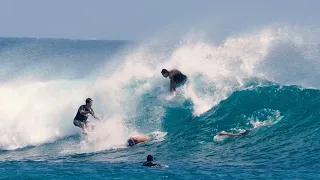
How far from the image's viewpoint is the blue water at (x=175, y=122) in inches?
549

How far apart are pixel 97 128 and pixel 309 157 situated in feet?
29.0

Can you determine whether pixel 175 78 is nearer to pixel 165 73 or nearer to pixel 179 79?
pixel 179 79

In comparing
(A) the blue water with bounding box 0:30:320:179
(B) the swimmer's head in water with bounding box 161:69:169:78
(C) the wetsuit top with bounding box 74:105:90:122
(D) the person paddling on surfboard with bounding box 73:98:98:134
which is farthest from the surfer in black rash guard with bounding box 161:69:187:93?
(C) the wetsuit top with bounding box 74:105:90:122

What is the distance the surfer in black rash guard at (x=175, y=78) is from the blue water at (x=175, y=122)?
0.32 m

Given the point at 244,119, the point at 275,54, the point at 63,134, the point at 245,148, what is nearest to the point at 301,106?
the point at 244,119

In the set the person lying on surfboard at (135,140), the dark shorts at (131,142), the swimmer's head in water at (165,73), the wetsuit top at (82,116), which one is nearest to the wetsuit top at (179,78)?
the swimmer's head in water at (165,73)

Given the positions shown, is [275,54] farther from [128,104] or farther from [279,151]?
[279,151]

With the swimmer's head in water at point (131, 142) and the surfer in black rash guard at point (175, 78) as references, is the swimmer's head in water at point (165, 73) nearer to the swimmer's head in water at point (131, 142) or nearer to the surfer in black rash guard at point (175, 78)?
the surfer in black rash guard at point (175, 78)

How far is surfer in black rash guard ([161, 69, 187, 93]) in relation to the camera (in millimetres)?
21766

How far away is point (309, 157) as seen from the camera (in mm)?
14156

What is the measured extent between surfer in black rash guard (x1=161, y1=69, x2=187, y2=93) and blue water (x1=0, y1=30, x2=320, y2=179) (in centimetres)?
32

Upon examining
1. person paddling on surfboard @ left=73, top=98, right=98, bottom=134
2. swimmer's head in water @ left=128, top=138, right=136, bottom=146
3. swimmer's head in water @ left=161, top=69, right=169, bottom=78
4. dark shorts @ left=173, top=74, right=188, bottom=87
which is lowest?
swimmer's head in water @ left=128, top=138, right=136, bottom=146

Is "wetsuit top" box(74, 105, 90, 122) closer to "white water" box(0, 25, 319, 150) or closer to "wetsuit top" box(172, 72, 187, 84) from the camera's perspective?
"white water" box(0, 25, 319, 150)

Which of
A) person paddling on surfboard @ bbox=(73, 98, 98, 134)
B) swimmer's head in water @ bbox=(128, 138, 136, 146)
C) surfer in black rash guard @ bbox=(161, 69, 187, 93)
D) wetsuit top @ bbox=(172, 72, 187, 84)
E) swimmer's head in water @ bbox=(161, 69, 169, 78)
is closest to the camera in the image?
swimmer's head in water @ bbox=(128, 138, 136, 146)
